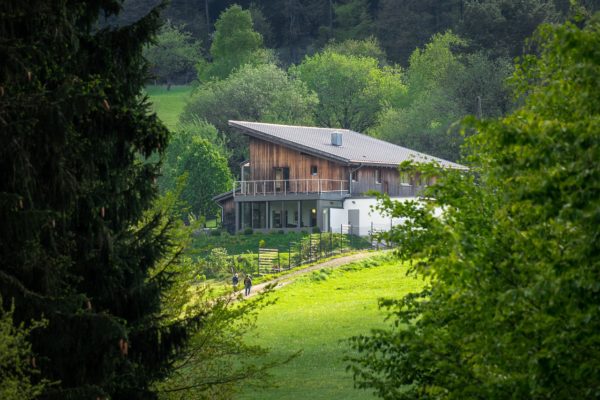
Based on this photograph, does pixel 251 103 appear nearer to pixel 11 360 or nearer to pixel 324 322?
pixel 324 322

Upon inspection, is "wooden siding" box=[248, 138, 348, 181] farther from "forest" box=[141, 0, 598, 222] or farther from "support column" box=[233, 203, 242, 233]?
Answer: "forest" box=[141, 0, 598, 222]

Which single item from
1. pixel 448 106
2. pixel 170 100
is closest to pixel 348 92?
pixel 448 106

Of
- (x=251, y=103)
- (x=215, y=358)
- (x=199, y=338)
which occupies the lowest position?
(x=215, y=358)

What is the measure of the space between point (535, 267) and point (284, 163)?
61.2m

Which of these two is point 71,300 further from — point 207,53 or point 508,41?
point 207,53

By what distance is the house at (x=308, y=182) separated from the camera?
6869 cm

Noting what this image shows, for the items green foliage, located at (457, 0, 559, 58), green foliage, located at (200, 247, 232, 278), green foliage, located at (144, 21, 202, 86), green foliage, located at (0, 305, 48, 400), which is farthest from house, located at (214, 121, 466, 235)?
green foliage, located at (0, 305, 48, 400)

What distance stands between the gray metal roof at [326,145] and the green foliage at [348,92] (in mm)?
23822

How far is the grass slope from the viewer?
3034cm

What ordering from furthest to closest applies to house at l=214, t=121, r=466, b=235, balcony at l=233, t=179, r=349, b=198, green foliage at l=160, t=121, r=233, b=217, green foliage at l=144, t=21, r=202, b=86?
green foliage at l=144, t=21, r=202, b=86
green foliage at l=160, t=121, r=233, b=217
balcony at l=233, t=179, r=349, b=198
house at l=214, t=121, r=466, b=235

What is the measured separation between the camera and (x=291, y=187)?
71.3m

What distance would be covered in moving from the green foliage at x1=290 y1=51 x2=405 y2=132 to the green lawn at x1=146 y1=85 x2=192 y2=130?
44.9 feet

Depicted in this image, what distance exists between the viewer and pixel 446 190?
16016mm

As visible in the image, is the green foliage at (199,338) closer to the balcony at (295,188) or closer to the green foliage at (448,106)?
the balcony at (295,188)
